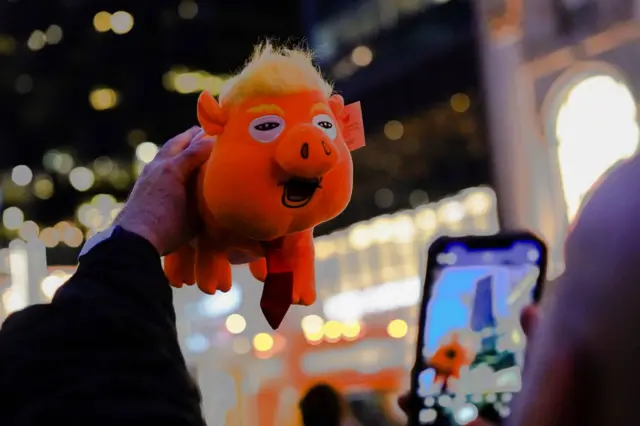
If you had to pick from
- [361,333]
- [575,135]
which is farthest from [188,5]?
[575,135]

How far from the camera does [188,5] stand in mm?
8438

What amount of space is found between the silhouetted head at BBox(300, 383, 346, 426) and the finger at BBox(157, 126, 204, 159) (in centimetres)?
146

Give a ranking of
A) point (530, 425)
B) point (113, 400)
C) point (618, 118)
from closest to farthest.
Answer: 1. point (530, 425)
2. point (113, 400)
3. point (618, 118)

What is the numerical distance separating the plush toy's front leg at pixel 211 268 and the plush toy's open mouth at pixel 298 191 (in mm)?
79

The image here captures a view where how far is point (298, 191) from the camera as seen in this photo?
60 cm

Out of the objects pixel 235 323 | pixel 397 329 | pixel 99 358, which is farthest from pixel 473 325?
pixel 397 329

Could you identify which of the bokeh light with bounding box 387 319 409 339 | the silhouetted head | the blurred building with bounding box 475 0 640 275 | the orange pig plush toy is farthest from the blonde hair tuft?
the bokeh light with bounding box 387 319 409 339

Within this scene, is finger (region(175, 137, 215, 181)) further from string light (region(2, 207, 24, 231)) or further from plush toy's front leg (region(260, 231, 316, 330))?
string light (region(2, 207, 24, 231))

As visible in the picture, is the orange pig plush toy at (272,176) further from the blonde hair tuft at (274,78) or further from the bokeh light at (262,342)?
the bokeh light at (262,342)

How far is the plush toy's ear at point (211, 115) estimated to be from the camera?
0.62 meters

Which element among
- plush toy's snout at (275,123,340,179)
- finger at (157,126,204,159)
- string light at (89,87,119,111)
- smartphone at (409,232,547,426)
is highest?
string light at (89,87,119,111)

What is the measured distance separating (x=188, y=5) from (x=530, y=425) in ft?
28.1

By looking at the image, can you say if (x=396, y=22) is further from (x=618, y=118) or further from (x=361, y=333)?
(x=618, y=118)

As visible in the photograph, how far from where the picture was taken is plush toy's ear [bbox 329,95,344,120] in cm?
64
